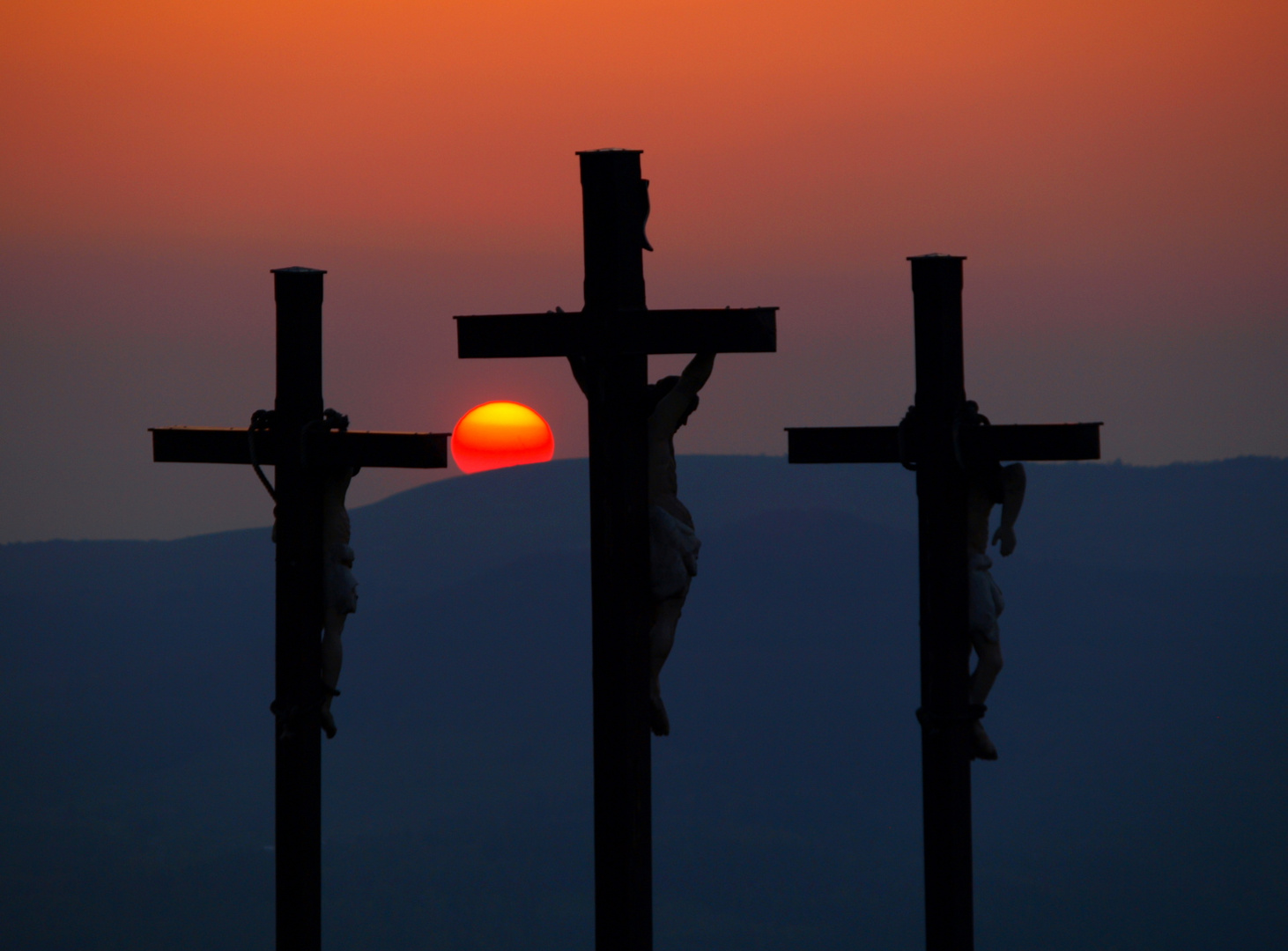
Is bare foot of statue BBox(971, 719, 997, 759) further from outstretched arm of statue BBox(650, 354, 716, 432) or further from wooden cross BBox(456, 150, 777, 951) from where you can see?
outstretched arm of statue BBox(650, 354, 716, 432)

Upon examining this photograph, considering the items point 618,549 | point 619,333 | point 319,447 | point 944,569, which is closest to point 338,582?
point 319,447

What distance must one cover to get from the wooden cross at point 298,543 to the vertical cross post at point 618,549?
1817 mm

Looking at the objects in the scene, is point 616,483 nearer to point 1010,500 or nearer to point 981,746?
point 1010,500

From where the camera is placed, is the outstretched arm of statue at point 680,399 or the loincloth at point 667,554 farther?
the loincloth at point 667,554

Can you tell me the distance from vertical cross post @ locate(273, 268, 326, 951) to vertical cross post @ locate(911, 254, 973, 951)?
3.38 meters

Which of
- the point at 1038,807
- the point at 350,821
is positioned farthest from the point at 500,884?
the point at 1038,807

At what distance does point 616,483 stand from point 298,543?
7.34 ft

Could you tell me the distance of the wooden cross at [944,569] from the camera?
8.54 meters

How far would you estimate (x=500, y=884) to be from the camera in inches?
902

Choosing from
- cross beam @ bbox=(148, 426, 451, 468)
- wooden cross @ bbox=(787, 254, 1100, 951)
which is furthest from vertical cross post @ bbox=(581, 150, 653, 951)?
wooden cross @ bbox=(787, 254, 1100, 951)

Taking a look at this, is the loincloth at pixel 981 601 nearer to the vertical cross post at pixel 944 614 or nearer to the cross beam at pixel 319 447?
the vertical cross post at pixel 944 614

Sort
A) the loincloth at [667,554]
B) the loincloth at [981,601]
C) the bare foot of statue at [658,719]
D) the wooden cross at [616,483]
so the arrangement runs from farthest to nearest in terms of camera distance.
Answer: the loincloth at [981,601] → the bare foot of statue at [658,719] → the loincloth at [667,554] → the wooden cross at [616,483]

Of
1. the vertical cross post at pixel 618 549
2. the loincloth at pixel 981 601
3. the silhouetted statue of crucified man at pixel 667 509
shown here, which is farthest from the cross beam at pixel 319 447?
the loincloth at pixel 981 601

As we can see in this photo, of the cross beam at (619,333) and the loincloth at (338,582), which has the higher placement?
the cross beam at (619,333)
